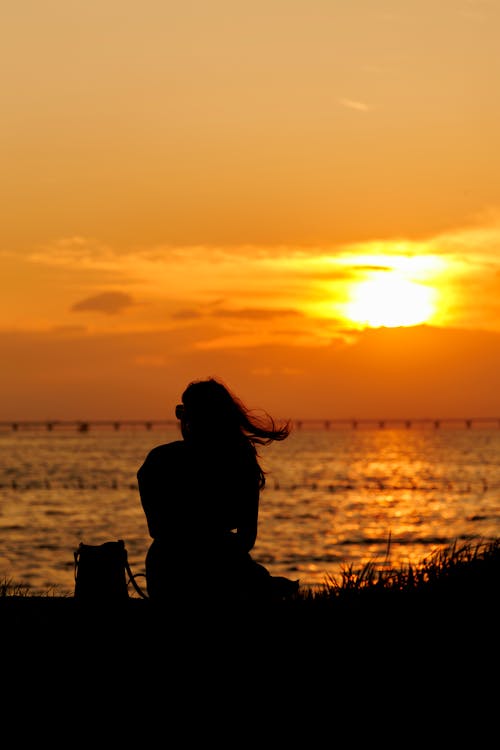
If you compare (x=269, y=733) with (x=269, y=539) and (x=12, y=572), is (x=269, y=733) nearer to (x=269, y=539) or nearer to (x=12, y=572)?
(x=12, y=572)

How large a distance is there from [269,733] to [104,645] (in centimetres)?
207

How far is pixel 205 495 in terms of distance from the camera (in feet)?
26.8

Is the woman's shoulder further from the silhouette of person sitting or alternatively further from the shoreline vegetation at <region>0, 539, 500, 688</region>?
the shoreline vegetation at <region>0, 539, 500, 688</region>

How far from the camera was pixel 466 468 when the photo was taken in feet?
406

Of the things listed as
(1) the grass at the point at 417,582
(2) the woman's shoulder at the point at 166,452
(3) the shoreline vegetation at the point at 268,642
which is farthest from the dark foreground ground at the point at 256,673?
(2) the woman's shoulder at the point at 166,452

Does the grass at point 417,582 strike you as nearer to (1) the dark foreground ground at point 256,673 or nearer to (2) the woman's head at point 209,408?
(1) the dark foreground ground at point 256,673

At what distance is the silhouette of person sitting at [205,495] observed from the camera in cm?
811

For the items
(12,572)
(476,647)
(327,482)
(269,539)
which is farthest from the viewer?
(327,482)

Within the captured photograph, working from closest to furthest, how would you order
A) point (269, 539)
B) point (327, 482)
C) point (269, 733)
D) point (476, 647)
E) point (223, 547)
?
1. point (269, 733)
2. point (223, 547)
3. point (476, 647)
4. point (269, 539)
5. point (327, 482)

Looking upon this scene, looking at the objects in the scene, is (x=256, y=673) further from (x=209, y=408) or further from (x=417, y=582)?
(x=417, y=582)

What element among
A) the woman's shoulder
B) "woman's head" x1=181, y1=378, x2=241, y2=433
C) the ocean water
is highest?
"woman's head" x1=181, y1=378, x2=241, y2=433

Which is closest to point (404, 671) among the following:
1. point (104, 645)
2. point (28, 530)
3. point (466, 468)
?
point (104, 645)

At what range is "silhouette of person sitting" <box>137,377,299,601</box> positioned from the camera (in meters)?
8.11

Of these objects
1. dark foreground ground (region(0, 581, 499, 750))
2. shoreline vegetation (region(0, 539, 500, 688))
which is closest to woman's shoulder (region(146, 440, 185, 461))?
shoreline vegetation (region(0, 539, 500, 688))
